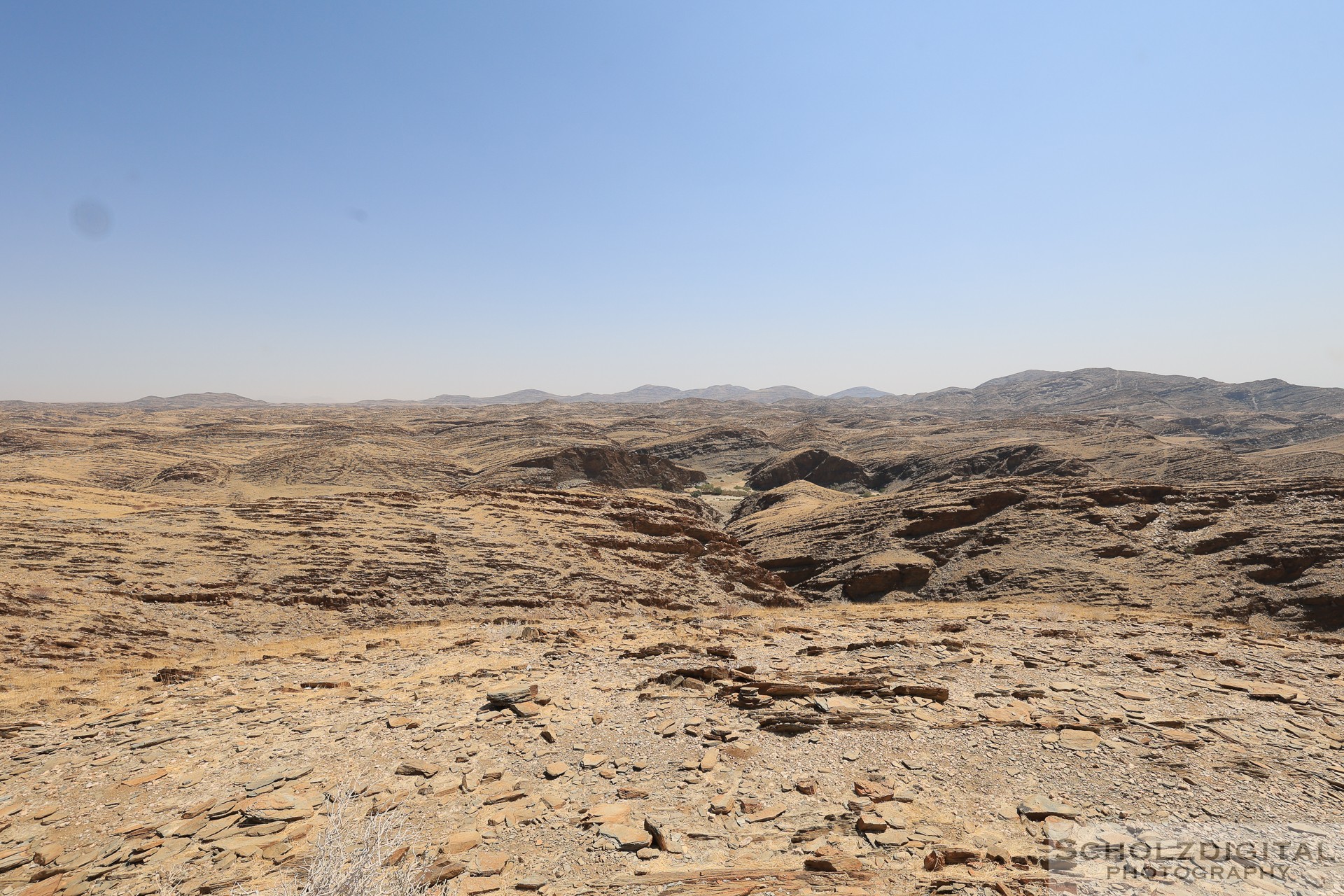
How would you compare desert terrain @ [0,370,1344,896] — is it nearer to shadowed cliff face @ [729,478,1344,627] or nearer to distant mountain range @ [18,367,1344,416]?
shadowed cliff face @ [729,478,1344,627]

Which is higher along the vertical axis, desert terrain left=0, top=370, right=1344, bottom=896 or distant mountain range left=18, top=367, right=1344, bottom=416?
distant mountain range left=18, top=367, right=1344, bottom=416

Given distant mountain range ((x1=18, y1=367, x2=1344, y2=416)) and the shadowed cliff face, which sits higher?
distant mountain range ((x1=18, y1=367, x2=1344, y2=416))

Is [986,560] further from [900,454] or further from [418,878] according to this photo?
[900,454]

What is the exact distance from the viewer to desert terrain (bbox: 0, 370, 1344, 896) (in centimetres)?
544

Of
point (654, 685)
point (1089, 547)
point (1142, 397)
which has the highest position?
point (1142, 397)

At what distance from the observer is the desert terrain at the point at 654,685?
17.9 feet

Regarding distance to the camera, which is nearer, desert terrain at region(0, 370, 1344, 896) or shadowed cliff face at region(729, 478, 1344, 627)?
desert terrain at region(0, 370, 1344, 896)

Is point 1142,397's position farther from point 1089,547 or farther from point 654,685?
point 654,685

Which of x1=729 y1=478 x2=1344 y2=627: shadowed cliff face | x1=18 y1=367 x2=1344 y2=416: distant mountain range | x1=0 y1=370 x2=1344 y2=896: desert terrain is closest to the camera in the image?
x1=0 y1=370 x2=1344 y2=896: desert terrain

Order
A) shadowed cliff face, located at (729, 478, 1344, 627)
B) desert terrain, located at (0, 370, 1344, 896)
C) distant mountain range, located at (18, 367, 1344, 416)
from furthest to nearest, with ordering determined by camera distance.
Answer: distant mountain range, located at (18, 367, 1344, 416), shadowed cliff face, located at (729, 478, 1344, 627), desert terrain, located at (0, 370, 1344, 896)

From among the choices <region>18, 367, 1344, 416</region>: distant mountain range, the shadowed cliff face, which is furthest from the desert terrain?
<region>18, 367, 1344, 416</region>: distant mountain range

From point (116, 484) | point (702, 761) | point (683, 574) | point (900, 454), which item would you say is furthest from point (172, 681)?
point (900, 454)

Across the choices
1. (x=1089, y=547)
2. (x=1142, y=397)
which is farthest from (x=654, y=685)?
(x=1142, y=397)

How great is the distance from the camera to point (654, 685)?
963cm
